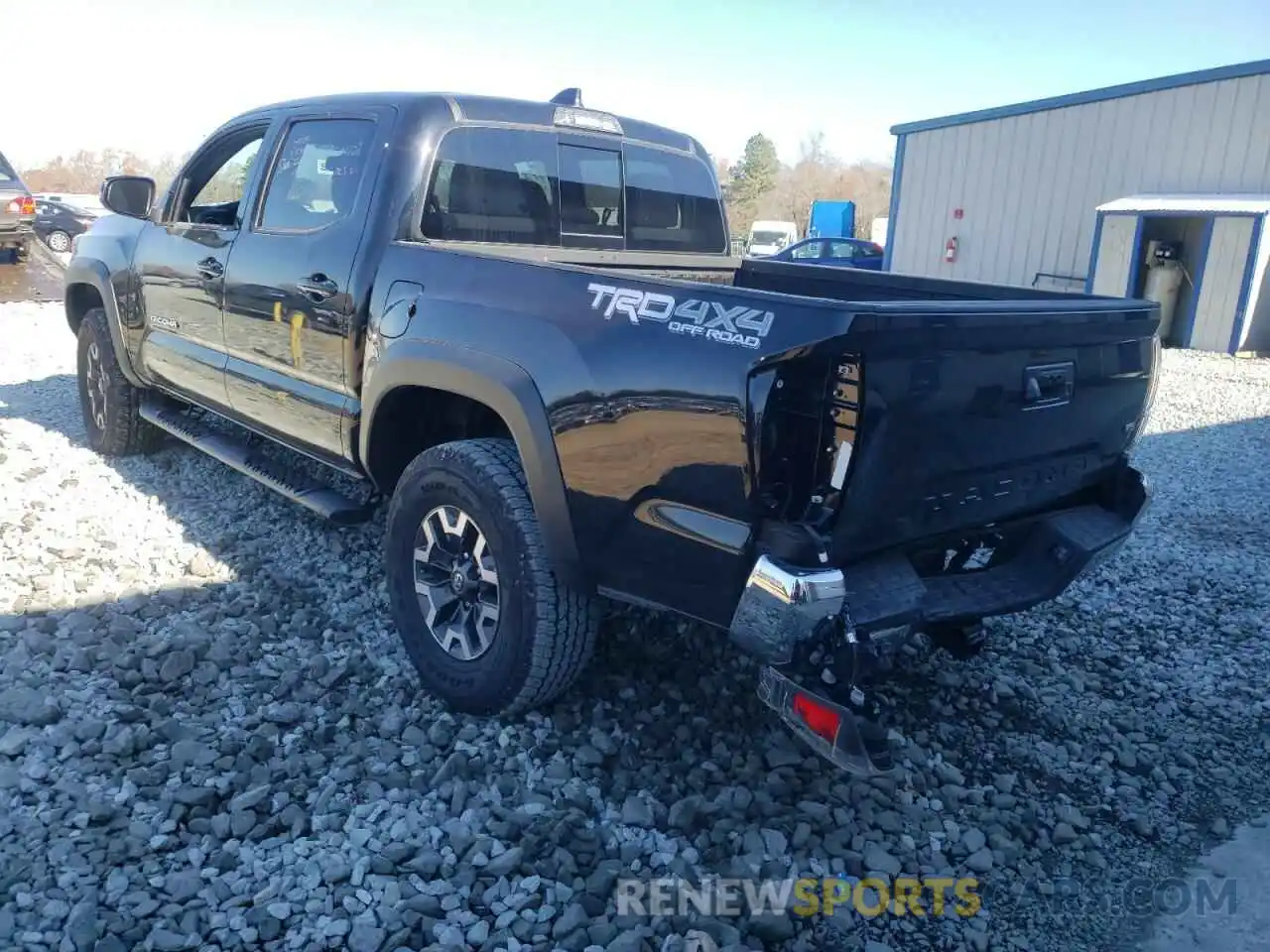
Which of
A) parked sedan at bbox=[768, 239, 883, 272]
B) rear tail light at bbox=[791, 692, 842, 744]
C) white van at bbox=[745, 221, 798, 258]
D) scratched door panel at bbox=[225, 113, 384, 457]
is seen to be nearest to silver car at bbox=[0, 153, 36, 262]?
scratched door panel at bbox=[225, 113, 384, 457]

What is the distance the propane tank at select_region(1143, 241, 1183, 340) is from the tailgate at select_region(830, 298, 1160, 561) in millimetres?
13802

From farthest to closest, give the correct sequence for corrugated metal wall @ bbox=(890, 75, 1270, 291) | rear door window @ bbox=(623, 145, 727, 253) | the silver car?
corrugated metal wall @ bbox=(890, 75, 1270, 291) < the silver car < rear door window @ bbox=(623, 145, 727, 253)

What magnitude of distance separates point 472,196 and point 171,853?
2.49 metres

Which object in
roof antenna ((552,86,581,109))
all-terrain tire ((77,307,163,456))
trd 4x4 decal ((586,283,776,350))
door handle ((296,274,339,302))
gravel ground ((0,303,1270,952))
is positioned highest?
roof antenna ((552,86,581,109))

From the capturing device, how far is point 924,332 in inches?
89.8

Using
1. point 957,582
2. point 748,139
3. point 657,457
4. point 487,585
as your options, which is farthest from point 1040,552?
point 748,139

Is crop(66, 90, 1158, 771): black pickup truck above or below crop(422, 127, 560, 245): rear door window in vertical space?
below

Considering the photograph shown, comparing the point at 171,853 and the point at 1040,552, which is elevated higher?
the point at 1040,552

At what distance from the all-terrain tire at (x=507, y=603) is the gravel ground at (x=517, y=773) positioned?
0.16m

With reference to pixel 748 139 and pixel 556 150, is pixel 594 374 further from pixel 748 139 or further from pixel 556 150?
pixel 748 139

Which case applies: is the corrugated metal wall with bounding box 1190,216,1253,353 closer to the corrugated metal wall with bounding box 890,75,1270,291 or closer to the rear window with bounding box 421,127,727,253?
the corrugated metal wall with bounding box 890,75,1270,291

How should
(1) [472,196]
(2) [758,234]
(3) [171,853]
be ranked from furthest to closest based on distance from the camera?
(2) [758,234]
(1) [472,196]
(3) [171,853]

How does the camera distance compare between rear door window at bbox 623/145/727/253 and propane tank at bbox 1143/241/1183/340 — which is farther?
propane tank at bbox 1143/241/1183/340

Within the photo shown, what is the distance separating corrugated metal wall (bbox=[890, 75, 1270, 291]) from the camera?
1398 centimetres
